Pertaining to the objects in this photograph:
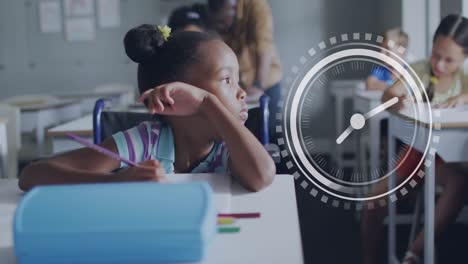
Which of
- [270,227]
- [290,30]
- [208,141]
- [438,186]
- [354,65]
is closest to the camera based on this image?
[270,227]

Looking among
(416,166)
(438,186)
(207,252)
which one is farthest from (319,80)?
(438,186)

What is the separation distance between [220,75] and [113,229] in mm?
457

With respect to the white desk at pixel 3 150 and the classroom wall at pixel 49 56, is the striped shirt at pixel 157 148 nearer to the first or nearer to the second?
the white desk at pixel 3 150

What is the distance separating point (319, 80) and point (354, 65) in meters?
0.07

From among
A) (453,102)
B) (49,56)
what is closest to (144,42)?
(453,102)

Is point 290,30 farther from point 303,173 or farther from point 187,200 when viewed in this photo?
point 187,200

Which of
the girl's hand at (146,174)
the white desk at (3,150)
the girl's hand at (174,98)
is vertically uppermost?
the girl's hand at (174,98)

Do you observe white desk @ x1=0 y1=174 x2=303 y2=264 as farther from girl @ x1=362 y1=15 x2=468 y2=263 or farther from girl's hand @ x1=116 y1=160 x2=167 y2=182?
girl @ x1=362 y1=15 x2=468 y2=263

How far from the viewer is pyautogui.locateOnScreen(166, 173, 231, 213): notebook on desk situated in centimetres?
63

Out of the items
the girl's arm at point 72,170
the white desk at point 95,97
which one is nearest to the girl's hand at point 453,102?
the girl's arm at point 72,170

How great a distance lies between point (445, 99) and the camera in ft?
5.76

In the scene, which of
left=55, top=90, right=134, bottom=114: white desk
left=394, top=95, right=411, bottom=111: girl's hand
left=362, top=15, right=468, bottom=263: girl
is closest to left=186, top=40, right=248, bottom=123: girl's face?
left=394, top=95, right=411, bottom=111: girl's hand

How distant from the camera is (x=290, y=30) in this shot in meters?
4.14

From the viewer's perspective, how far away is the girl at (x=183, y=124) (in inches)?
28.9
